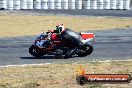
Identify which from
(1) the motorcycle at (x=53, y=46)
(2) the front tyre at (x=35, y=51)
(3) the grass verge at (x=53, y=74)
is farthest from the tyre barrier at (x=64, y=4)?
(3) the grass verge at (x=53, y=74)

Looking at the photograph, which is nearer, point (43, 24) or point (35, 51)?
point (35, 51)

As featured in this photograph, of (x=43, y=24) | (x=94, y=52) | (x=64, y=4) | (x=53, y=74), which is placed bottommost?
(x=43, y=24)

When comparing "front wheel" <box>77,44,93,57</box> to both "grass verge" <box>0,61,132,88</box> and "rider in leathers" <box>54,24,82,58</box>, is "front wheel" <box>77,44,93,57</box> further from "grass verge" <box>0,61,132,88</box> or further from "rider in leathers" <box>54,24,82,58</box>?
"grass verge" <box>0,61,132,88</box>

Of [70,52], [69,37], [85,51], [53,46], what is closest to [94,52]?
[85,51]

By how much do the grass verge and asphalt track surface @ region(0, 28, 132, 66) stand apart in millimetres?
2191

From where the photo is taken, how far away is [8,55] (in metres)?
26.0

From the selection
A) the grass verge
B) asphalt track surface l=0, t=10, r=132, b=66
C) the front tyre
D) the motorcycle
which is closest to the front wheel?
the motorcycle

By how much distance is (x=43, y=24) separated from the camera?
46000mm

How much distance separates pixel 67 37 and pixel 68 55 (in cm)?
96

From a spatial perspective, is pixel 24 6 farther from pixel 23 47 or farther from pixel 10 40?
pixel 23 47

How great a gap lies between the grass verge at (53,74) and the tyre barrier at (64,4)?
44431 millimetres

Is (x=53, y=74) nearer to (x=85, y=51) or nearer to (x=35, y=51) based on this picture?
(x=35, y=51)

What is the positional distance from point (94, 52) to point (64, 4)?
41983 millimetres

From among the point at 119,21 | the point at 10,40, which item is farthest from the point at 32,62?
the point at 119,21
